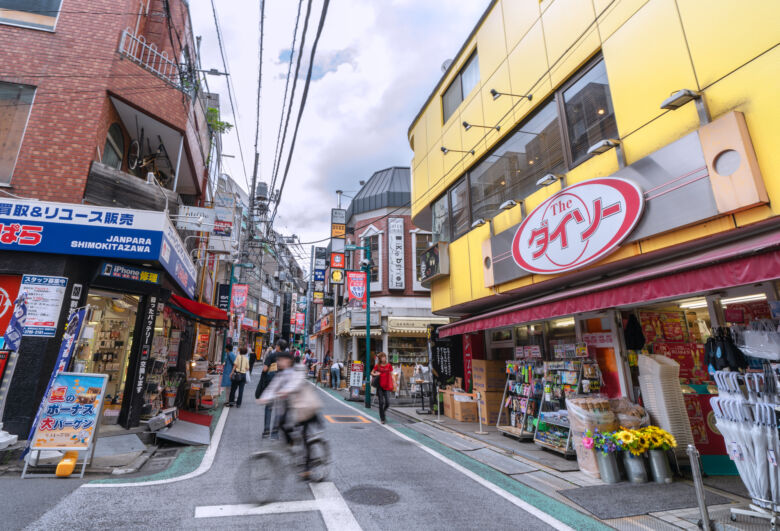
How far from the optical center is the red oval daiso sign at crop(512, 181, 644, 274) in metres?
5.88

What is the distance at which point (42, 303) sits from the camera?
298 inches

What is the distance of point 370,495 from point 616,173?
20.6 feet

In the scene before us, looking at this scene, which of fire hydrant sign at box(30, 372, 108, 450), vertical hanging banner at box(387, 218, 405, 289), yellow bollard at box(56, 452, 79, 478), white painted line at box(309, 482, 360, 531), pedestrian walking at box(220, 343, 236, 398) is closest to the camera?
white painted line at box(309, 482, 360, 531)

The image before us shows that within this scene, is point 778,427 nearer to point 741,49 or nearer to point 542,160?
point 741,49

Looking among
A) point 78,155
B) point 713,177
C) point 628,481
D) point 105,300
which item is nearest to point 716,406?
point 628,481

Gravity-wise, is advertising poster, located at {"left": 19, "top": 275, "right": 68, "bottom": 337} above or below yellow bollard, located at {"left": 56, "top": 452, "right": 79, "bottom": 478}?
above

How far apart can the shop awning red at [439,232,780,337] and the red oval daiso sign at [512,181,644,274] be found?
827mm

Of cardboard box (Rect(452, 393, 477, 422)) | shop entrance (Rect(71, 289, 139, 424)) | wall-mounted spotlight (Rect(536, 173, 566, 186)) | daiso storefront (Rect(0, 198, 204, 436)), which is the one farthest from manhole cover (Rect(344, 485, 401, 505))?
shop entrance (Rect(71, 289, 139, 424))

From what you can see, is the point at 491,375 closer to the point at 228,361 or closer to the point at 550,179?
the point at 550,179

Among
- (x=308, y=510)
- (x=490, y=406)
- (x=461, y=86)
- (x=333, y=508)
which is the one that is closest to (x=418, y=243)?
(x=461, y=86)

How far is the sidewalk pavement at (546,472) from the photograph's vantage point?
4.34 m

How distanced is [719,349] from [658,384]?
160cm

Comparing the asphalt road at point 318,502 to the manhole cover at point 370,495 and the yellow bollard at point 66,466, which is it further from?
the yellow bollard at point 66,466

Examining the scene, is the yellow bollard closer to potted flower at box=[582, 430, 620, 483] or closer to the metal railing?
potted flower at box=[582, 430, 620, 483]
